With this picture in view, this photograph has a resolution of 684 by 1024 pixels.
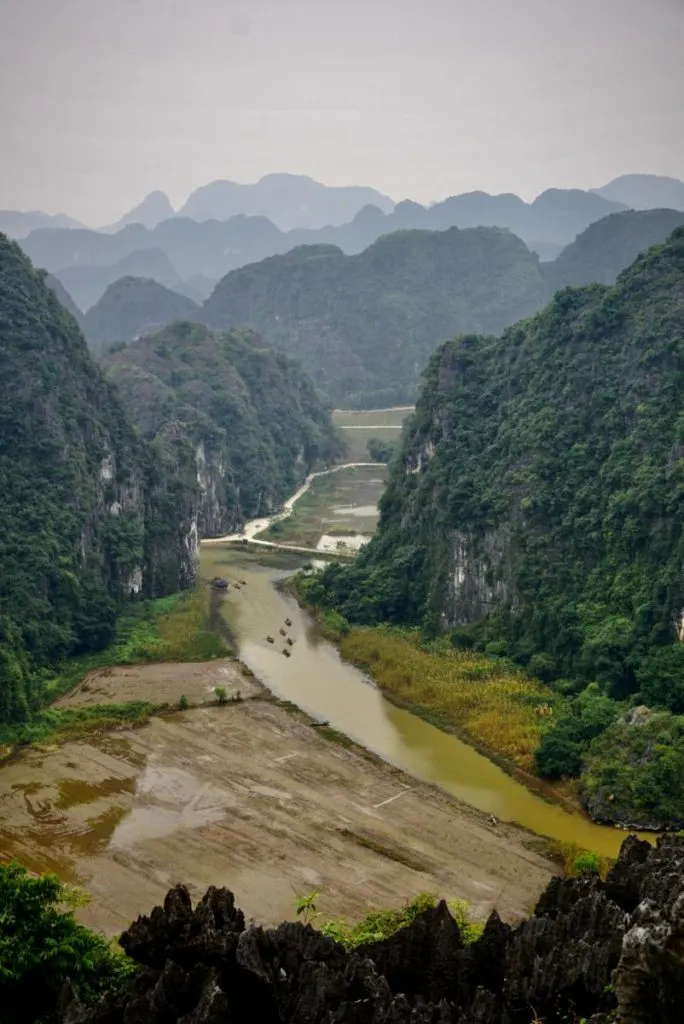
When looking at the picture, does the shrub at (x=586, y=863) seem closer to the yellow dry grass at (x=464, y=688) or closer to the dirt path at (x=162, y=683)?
the yellow dry grass at (x=464, y=688)

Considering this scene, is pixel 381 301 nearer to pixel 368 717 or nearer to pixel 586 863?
pixel 368 717

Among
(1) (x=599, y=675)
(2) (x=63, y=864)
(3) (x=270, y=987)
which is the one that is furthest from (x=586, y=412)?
(3) (x=270, y=987)

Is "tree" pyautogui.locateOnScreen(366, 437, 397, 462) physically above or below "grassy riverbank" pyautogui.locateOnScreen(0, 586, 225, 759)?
above

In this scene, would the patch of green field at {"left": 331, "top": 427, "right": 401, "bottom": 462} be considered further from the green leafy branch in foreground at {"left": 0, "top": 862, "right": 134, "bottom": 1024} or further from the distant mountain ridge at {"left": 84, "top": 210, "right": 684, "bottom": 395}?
the green leafy branch in foreground at {"left": 0, "top": 862, "right": 134, "bottom": 1024}

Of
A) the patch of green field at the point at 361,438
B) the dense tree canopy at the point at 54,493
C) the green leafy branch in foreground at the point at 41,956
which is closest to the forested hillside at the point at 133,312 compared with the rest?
the patch of green field at the point at 361,438

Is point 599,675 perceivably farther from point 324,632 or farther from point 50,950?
point 50,950

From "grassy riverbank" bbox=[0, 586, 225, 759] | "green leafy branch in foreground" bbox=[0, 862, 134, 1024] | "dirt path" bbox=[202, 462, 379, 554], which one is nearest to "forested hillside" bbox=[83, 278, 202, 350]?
"dirt path" bbox=[202, 462, 379, 554]
